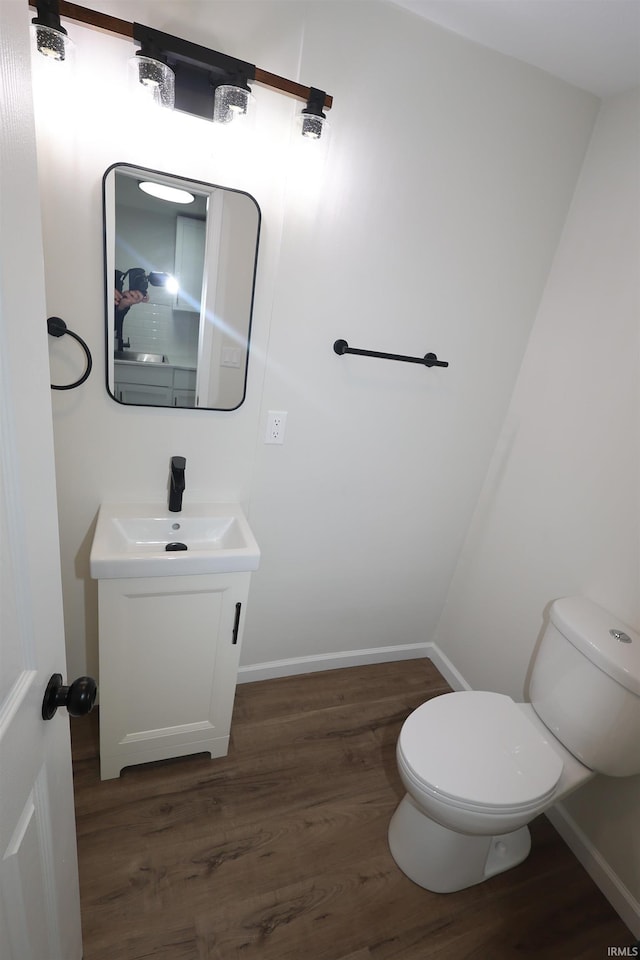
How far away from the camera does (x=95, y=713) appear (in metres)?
1.73

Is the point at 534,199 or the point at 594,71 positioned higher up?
the point at 594,71

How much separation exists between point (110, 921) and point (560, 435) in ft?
6.64

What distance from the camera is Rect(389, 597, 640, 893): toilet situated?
3.98 feet

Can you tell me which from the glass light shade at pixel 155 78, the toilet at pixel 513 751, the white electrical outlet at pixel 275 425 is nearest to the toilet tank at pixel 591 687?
the toilet at pixel 513 751

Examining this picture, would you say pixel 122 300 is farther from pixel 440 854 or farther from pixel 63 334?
pixel 440 854

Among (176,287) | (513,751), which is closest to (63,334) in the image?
(176,287)

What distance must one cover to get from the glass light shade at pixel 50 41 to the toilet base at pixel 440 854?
7.03 ft

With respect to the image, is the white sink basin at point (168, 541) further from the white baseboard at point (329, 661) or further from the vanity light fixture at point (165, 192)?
the vanity light fixture at point (165, 192)

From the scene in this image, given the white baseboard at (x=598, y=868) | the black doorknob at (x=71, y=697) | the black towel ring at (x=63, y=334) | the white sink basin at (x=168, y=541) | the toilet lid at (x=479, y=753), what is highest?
the black towel ring at (x=63, y=334)

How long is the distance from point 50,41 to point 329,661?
2235mm

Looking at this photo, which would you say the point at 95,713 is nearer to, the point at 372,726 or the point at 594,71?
the point at 372,726

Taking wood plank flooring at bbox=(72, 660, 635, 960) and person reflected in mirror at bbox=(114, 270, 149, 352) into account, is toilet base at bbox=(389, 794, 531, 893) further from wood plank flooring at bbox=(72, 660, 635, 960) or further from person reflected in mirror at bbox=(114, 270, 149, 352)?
person reflected in mirror at bbox=(114, 270, 149, 352)

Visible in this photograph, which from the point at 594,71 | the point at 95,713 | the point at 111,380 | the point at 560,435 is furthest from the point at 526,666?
the point at 594,71

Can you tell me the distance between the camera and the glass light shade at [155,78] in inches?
42.0
